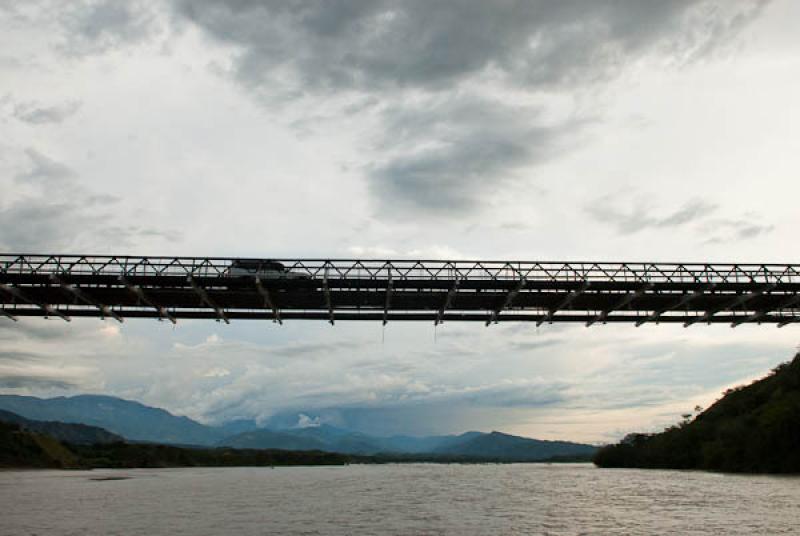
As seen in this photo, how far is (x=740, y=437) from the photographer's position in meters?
93.6

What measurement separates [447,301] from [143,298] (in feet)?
76.0

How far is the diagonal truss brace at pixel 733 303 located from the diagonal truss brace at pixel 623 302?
713cm

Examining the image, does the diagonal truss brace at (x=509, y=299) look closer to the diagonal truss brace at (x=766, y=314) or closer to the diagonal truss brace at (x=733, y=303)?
the diagonal truss brace at (x=733, y=303)

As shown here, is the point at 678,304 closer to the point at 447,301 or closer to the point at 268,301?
the point at 447,301

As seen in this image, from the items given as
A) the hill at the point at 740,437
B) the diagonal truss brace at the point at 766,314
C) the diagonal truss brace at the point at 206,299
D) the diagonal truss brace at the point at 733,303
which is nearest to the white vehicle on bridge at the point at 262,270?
the diagonal truss brace at the point at 206,299

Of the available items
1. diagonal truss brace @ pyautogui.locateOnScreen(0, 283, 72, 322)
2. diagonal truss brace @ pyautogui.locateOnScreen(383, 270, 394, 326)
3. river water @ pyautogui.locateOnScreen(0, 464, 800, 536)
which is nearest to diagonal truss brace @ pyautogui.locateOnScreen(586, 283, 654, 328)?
river water @ pyautogui.locateOnScreen(0, 464, 800, 536)

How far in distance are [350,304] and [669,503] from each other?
28.0 metres

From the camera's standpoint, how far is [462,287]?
170 feet

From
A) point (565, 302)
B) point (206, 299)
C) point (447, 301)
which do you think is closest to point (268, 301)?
point (206, 299)

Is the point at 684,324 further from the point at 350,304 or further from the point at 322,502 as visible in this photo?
the point at 322,502

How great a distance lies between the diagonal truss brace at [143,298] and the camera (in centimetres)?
5081

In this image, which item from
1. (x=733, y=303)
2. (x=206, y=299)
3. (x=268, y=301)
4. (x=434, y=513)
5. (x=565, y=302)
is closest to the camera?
(x=434, y=513)

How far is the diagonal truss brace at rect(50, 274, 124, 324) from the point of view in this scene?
50.9 m

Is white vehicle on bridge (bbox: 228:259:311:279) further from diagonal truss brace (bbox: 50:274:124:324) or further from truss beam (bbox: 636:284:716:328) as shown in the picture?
truss beam (bbox: 636:284:716:328)
